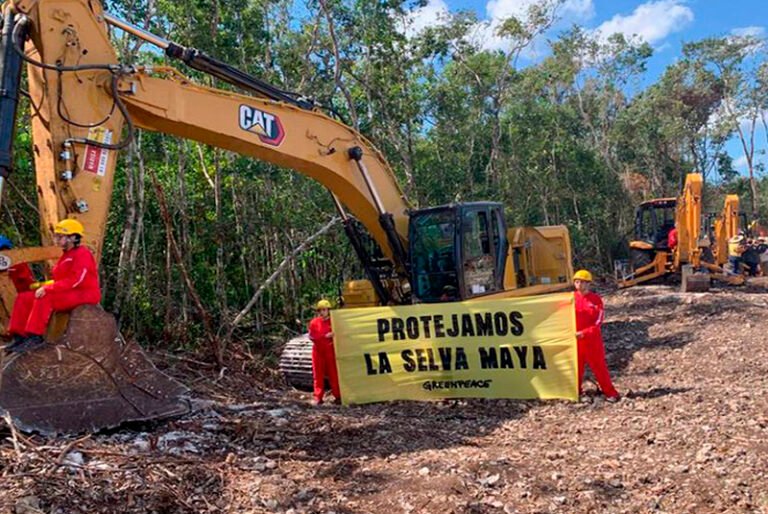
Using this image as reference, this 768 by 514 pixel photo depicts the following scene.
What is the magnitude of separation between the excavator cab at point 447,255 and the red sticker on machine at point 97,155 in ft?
13.5

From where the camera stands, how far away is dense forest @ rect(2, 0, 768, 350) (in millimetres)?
12281

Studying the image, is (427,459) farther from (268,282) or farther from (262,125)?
(268,282)

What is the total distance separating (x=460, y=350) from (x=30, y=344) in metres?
4.42

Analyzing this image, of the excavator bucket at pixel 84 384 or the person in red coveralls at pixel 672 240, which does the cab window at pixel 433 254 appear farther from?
the person in red coveralls at pixel 672 240

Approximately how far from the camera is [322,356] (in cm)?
841

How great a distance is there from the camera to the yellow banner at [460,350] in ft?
25.2

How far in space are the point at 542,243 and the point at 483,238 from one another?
2.98 meters

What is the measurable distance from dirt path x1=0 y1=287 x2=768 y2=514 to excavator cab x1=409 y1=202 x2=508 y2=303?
1.61 metres

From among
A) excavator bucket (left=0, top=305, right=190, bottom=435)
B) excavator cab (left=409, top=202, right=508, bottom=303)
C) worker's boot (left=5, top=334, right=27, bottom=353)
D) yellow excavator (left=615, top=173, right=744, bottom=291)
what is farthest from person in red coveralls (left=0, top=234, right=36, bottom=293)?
yellow excavator (left=615, top=173, right=744, bottom=291)

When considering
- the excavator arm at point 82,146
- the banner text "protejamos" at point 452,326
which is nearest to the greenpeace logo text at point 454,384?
the banner text "protejamos" at point 452,326

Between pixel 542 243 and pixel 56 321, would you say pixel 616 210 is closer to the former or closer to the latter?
pixel 542 243

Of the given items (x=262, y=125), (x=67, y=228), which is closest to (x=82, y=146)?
(x=67, y=228)

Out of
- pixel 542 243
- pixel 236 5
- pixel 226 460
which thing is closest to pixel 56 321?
pixel 226 460

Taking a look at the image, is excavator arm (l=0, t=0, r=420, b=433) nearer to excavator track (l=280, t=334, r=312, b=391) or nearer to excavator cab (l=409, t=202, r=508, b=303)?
excavator cab (l=409, t=202, r=508, b=303)
